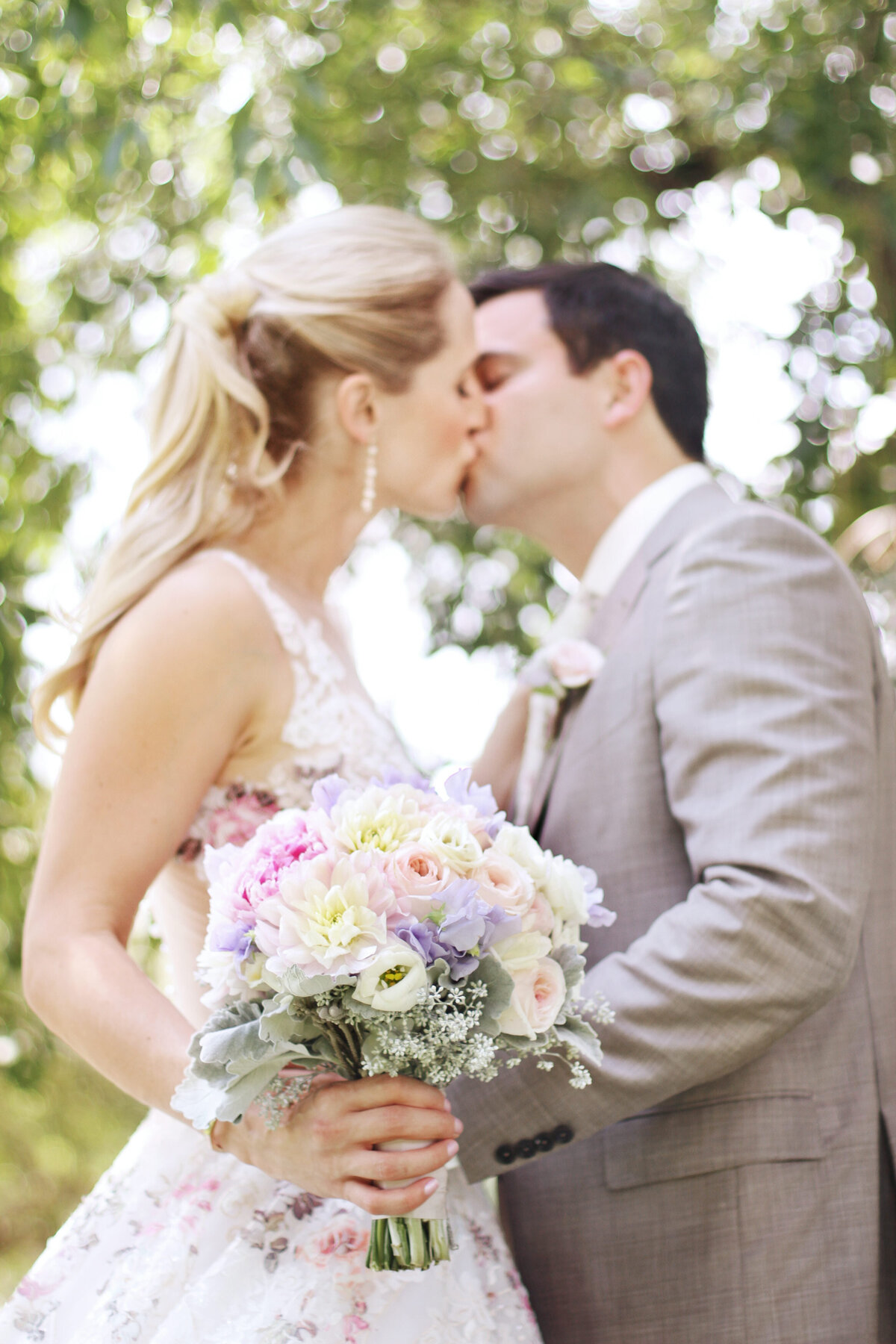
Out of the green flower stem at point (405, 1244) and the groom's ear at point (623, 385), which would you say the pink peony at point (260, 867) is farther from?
the groom's ear at point (623, 385)

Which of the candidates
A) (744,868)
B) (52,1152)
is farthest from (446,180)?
(52,1152)

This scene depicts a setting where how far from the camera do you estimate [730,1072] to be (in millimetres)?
2049

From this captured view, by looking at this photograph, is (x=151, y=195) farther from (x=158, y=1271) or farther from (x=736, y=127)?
(x=158, y=1271)

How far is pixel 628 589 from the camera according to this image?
256 centimetres

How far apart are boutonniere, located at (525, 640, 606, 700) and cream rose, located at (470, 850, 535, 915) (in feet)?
3.14

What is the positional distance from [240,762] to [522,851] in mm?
744

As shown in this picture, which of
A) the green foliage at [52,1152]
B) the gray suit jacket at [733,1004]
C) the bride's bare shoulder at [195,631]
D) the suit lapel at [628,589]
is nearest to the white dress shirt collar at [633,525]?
the suit lapel at [628,589]

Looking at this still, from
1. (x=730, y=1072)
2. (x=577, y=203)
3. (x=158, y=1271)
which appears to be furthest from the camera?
(x=577, y=203)

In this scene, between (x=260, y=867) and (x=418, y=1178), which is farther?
(x=418, y=1178)

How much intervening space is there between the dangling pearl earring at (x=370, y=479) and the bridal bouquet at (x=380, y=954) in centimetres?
118

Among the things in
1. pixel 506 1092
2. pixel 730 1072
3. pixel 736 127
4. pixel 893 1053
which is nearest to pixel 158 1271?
pixel 506 1092

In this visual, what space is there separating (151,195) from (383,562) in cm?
161

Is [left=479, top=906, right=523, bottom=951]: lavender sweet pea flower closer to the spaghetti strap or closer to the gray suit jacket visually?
the gray suit jacket

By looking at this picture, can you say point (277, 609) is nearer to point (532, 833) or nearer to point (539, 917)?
point (532, 833)
